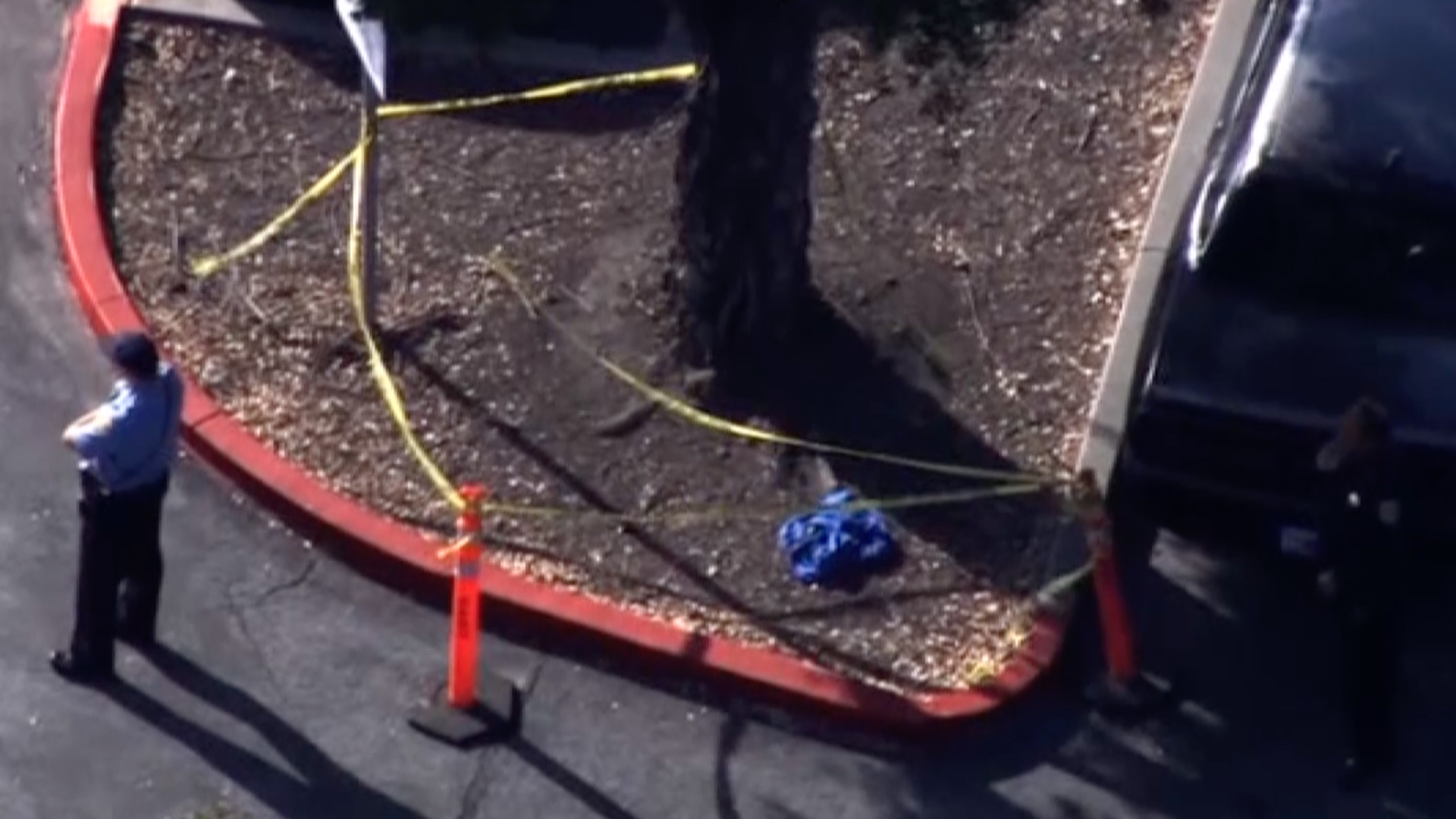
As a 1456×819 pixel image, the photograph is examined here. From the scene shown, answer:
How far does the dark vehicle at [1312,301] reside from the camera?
13.6 metres

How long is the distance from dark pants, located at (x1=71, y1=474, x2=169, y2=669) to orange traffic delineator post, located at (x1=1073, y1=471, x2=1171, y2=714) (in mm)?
3673

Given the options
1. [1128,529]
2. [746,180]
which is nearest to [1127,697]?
[1128,529]

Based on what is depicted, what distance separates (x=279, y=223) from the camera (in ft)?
51.3

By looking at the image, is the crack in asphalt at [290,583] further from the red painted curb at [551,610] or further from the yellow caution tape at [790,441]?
the yellow caution tape at [790,441]

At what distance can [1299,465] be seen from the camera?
13.6 m

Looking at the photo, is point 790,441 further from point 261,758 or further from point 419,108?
point 261,758

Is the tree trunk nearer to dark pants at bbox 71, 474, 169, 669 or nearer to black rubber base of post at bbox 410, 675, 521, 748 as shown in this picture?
black rubber base of post at bbox 410, 675, 521, 748

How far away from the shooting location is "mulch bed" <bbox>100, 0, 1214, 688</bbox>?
14.0 meters

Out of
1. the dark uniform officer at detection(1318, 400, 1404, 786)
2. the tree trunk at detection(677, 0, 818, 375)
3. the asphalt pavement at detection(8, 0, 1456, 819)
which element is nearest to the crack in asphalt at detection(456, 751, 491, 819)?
the asphalt pavement at detection(8, 0, 1456, 819)

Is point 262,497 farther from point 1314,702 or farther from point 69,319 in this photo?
point 1314,702

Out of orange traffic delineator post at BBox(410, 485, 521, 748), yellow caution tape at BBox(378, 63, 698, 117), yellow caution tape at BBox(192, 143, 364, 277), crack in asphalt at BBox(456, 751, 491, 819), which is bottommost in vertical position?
crack in asphalt at BBox(456, 751, 491, 819)

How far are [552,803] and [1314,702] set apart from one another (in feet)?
10.5

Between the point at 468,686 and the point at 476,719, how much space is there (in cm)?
14

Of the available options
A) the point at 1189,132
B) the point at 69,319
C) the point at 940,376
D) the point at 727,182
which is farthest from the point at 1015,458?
the point at 69,319
